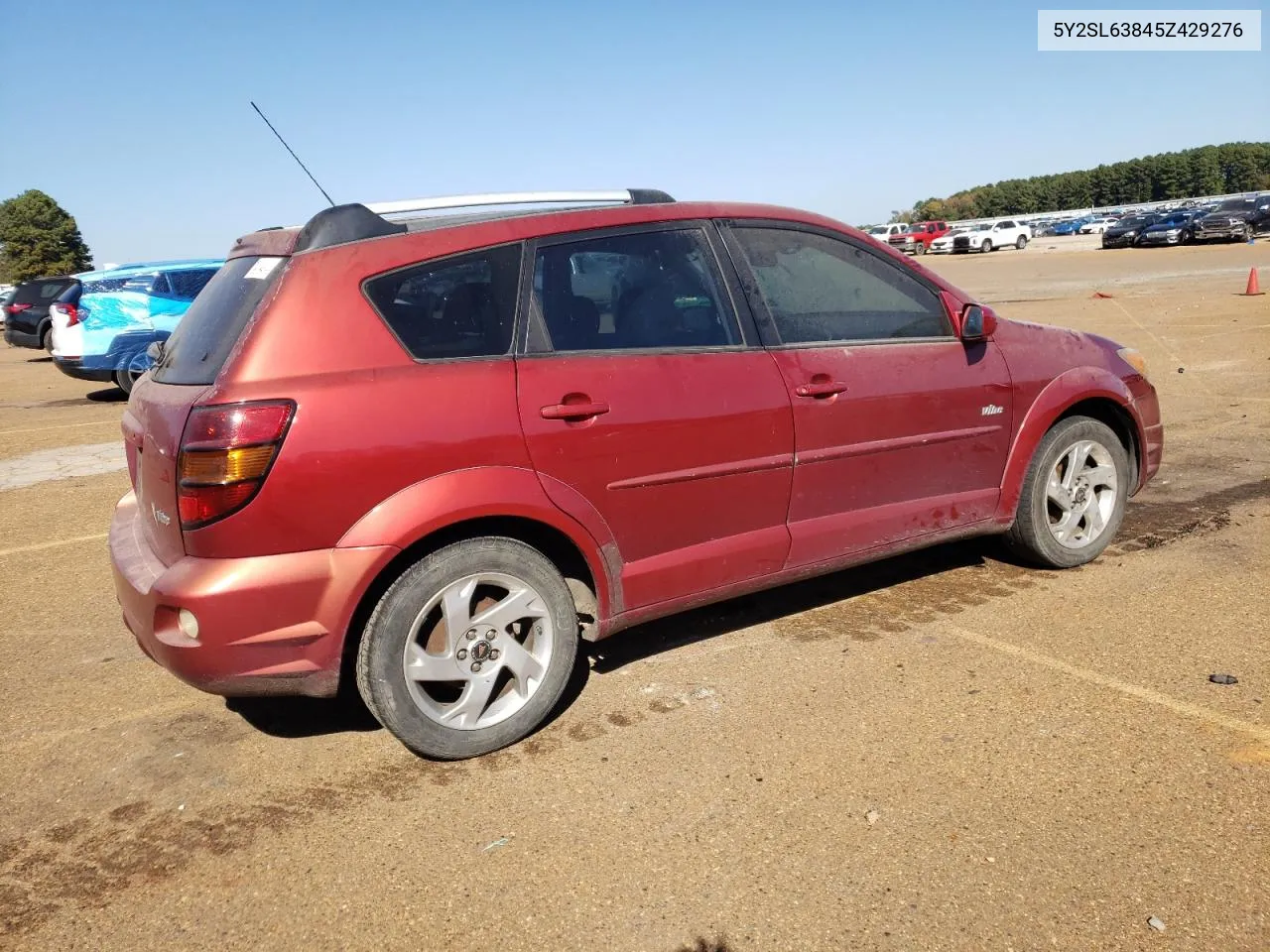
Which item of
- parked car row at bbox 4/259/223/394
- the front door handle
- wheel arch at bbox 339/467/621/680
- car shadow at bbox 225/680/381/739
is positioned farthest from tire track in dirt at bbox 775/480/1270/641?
parked car row at bbox 4/259/223/394

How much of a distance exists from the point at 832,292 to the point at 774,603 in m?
1.45

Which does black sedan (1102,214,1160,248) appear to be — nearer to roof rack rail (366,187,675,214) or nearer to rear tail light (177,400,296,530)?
roof rack rail (366,187,675,214)

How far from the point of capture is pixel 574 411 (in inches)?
137

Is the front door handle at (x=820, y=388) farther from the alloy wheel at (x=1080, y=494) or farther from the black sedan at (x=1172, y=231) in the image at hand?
the black sedan at (x=1172, y=231)

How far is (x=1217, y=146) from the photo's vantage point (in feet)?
406

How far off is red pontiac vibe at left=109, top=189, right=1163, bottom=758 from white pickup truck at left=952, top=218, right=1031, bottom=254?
162 feet

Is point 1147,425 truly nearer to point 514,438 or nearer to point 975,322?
point 975,322

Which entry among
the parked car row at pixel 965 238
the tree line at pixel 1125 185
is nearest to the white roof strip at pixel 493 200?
the parked car row at pixel 965 238

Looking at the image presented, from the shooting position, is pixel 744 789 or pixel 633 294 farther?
pixel 633 294

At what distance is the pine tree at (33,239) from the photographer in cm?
6084

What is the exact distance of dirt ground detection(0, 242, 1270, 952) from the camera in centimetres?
259

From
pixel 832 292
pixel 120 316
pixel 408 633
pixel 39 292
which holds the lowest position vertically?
pixel 408 633

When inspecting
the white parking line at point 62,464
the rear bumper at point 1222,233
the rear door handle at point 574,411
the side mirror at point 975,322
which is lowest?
the white parking line at point 62,464

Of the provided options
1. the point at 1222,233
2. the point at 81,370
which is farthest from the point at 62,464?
the point at 1222,233
